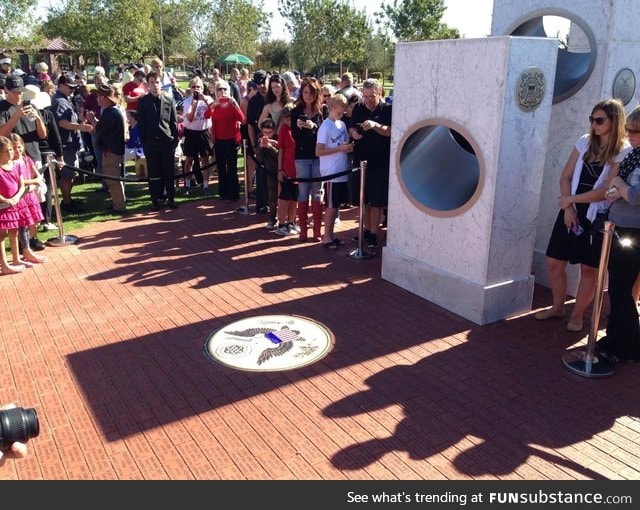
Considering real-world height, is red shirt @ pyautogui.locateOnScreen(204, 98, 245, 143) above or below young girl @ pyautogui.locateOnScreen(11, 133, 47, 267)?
above

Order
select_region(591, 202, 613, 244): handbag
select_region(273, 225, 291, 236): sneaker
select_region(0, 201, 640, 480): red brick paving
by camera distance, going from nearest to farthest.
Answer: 1. select_region(0, 201, 640, 480): red brick paving
2. select_region(591, 202, 613, 244): handbag
3. select_region(273, 225, 291, 236): sneaker

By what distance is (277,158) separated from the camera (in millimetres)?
8234

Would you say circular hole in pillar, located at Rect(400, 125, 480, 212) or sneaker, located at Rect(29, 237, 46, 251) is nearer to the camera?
circular hole in pillar, located at Rect(400, 125, 480, 212)

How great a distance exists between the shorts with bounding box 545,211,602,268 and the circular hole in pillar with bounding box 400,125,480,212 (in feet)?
3.12

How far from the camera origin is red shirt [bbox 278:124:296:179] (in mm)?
7668

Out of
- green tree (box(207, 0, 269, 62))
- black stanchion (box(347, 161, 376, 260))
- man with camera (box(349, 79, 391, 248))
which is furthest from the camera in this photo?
green tree (box(207, 0, 269, 62))

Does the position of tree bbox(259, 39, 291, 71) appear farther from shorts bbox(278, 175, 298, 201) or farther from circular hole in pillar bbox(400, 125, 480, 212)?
circular hole in pillar bbox(400, 125, 480, 212)

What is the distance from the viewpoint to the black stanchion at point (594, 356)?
417 cm

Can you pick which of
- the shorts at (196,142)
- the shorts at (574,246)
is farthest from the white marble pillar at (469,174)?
the shorts at (196,142)

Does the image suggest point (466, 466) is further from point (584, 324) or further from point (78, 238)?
point (78, 238)

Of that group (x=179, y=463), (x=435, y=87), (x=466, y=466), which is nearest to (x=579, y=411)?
(x=466, y=466)

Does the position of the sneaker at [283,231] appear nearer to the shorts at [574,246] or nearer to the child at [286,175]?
the child at [286,175]

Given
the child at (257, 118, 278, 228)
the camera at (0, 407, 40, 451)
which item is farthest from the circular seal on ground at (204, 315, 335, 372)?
the child at (257, 118, 278, 228)

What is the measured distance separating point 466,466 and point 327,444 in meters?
0.85
